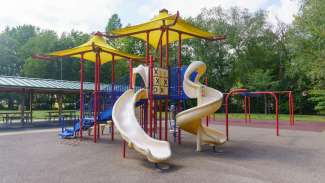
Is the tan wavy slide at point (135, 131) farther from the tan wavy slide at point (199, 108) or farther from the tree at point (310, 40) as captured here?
the tree at point (310, 40)

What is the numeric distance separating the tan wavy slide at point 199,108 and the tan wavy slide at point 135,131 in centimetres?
135

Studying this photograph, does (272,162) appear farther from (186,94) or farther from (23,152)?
(23,152)

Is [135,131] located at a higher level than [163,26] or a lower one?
lower

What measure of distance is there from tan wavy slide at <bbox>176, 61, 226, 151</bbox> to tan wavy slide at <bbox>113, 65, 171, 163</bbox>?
1.35 m

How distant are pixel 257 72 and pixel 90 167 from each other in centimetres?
2490

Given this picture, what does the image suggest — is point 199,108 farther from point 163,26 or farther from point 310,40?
point 310,40

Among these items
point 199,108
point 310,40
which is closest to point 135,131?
point 199,108

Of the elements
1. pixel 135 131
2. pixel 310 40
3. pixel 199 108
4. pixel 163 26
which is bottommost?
pixel 135 131

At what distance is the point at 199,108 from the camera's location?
772 centimetres

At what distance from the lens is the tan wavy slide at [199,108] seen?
7.77m

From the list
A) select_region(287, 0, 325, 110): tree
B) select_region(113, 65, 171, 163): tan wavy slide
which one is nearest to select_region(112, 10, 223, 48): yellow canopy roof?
select_region(113, 65, 171, 163): tan wavy slide

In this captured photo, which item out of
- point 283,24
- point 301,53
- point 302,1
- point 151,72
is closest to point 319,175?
point 151,72

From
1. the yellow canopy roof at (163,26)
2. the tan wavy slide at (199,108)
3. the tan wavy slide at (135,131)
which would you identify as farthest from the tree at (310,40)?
the tan wavy slide at (135,131)

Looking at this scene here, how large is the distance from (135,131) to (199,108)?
1.99 m
